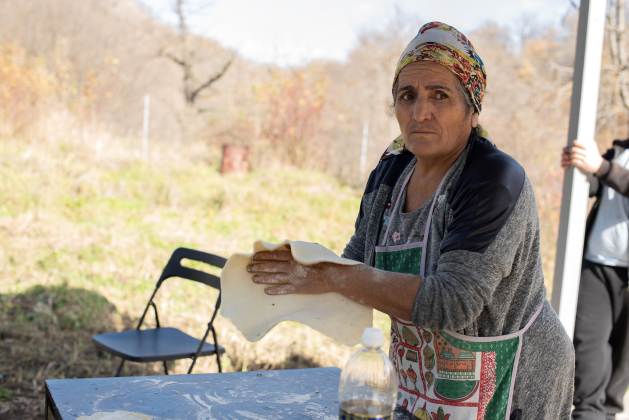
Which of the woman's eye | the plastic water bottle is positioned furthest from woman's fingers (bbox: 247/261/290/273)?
the woman's eye

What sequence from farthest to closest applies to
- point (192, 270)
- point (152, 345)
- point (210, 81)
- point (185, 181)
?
point (210, 81), point (185, 181), point (192, 270), point (152, 345)

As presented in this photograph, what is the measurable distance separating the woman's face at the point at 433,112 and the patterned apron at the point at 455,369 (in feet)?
0.32

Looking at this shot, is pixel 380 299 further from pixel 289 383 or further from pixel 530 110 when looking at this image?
pixel 530 110

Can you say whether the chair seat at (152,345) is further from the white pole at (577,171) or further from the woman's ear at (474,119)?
the woman's ear at (474,119)

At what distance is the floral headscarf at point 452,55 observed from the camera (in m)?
1.57

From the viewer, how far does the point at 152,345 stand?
11.9ft

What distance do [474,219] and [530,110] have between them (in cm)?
1122

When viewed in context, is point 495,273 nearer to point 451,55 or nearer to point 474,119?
point 474,119

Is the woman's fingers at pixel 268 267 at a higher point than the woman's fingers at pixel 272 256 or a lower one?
lower

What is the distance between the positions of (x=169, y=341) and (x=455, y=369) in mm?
2499

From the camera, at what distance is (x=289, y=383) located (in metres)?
2.08

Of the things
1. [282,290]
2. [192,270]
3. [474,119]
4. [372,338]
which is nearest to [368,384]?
[372,338]

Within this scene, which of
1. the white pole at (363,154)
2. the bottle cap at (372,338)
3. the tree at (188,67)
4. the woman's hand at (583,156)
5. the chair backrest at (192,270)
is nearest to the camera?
the bottle cap at (372,338)

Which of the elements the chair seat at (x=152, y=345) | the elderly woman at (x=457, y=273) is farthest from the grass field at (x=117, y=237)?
the elderly woman at (x=457, y=273)
